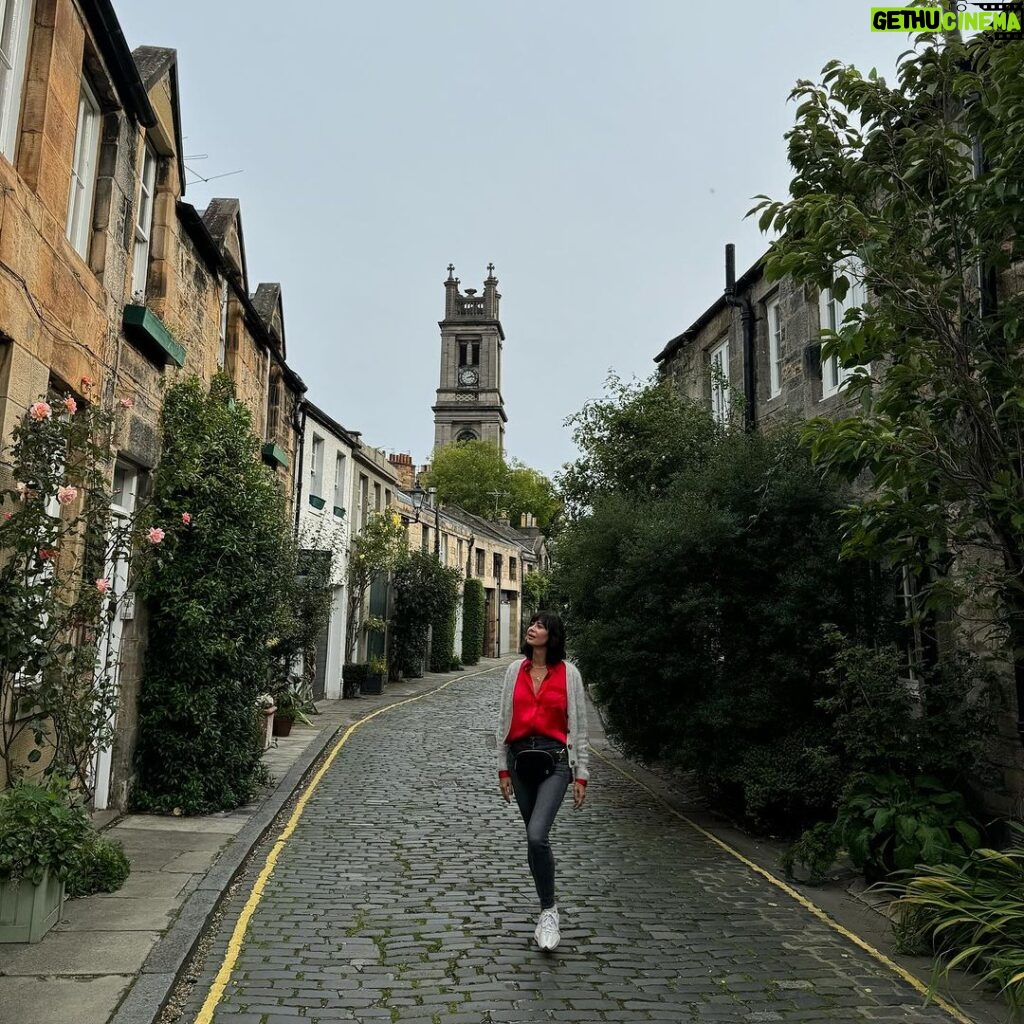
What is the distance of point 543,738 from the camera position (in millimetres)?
5922

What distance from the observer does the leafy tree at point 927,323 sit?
19.2 ft

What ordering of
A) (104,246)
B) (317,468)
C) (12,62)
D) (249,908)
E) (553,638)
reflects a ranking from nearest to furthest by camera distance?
1. (553,638)
2. (12,62)
3. (249,908)
4. (104,246)
5. (317,468)

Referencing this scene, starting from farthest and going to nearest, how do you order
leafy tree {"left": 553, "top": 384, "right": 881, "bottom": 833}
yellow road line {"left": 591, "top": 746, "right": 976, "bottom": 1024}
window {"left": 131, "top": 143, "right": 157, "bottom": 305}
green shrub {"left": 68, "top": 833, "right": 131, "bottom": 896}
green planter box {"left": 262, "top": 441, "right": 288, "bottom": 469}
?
green planter box {"left": 262, "top": 441, "right": 288, "bottom": 469}
window {"left": 131, "top": 143, "right": 157, "bottom": 305}
leafy tree {"left": 553, "top": 384, "right": 881, "bottom": 833}
green shrub {"left": 68, "top": 833, "right": 131, "bottom": 896}
yellow road line {"left": 591, "top": 746, "right": 976, "bottom": 1024}

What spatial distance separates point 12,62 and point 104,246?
191 cm

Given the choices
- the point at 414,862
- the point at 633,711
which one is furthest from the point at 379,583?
the point at 414,862

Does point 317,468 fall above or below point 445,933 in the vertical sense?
above

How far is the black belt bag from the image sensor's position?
5.90 m

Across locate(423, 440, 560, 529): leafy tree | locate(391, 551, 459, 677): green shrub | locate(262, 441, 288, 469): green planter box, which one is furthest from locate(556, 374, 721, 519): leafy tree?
locate(423, 440, 560, 529): leafy tree

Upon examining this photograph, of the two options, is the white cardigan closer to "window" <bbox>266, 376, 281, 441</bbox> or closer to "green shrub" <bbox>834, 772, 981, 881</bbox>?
"green shrub" <bbox>834, 772, 981, 881</bbox>

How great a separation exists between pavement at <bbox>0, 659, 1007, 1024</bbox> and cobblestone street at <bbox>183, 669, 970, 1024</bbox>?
0.06 ft

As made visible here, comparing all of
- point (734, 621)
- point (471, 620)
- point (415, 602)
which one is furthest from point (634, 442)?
point (471, 620)

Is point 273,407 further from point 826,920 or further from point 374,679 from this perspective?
point 826,920

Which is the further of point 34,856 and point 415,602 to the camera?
point 415,602

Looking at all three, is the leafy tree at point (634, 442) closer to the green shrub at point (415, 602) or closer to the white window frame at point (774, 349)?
the white window frame at point (774, 349)
